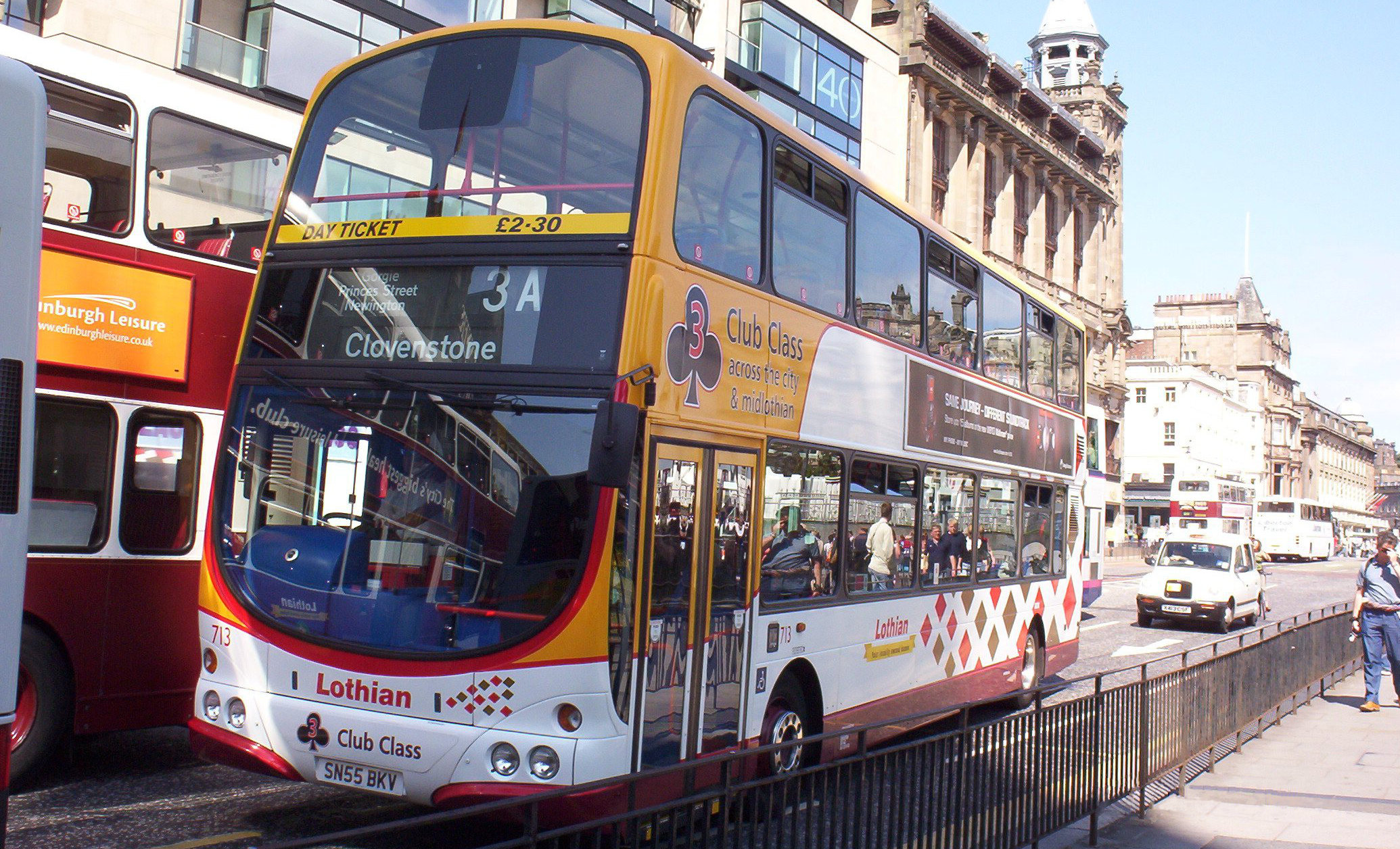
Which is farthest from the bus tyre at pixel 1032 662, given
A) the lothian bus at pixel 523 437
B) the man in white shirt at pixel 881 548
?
the lothian bus at pixel 523 437

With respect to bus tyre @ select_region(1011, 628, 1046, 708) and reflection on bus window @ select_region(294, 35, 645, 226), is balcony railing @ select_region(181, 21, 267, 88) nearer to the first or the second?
reflection on bus window @ select_region(294, 35, 645, 226)

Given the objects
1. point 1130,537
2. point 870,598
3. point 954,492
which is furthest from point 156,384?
point 1130,537

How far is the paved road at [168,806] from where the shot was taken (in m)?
6.71

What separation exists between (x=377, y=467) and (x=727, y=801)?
2793 millimetres

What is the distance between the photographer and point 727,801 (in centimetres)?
476

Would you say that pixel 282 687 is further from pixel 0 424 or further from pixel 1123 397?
pixel 1123 397

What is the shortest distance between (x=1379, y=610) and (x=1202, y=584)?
11955mm

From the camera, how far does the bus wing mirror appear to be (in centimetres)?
588

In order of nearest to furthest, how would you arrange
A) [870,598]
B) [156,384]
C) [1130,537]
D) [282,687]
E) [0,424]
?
1. [0,424]
2. [282,687]
3. [156,384]
4. [870,598]
5. [1130,537]

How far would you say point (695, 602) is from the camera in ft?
23.2

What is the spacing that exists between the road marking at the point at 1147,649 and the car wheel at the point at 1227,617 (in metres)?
2.72

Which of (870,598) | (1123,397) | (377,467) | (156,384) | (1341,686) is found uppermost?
(1123,397)

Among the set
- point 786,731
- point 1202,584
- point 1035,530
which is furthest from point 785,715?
point 1202,584

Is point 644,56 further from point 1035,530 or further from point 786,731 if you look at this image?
point 1035,530
